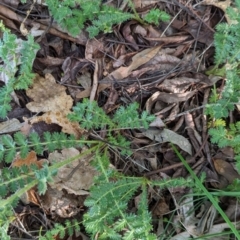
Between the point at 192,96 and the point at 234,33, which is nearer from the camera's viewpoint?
the point at 234,33

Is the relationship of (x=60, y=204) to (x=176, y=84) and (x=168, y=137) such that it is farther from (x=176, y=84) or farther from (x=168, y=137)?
(x=176, y=84)

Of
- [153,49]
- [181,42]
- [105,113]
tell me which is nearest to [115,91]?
[105,113]

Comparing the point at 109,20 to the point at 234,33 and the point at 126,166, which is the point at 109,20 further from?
the point at 126,166

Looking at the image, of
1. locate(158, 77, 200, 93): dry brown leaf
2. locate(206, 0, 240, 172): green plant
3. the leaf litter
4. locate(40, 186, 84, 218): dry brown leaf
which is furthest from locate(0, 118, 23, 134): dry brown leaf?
locate(206, 0, 240, 172): green plant

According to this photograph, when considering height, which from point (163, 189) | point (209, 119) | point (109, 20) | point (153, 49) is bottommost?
point (163, 189)

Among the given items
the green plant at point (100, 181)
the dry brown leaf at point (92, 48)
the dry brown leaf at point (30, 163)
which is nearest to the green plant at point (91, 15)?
the dry brown leaf at point (92, 48)

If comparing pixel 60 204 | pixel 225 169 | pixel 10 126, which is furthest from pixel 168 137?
pixel 10 126

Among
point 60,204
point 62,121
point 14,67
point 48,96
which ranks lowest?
point 60,204
